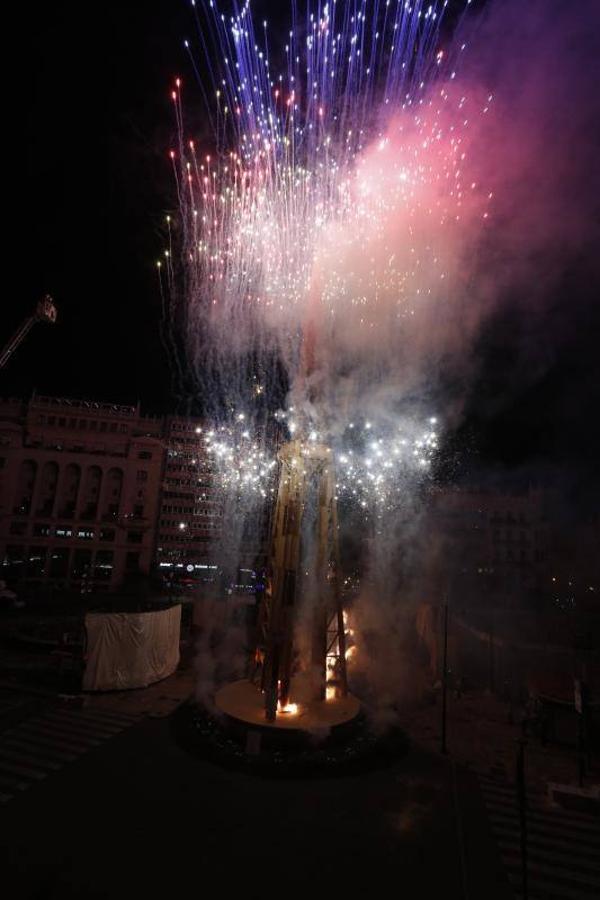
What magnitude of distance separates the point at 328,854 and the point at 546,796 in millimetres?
5313

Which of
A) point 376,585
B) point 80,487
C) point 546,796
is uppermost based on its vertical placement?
point 80,487

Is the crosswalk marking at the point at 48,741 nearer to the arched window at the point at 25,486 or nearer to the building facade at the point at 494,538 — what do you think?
the building facade at the point at 494,538

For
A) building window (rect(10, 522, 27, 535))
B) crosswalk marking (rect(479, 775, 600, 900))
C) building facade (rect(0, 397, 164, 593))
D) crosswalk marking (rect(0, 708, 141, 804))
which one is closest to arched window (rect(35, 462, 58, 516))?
building facade (rect(0, 397, 164, 593))

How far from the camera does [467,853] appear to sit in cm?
737

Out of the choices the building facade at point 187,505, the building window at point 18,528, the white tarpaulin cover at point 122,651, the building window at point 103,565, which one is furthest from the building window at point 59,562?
the white tarpaulin cover at point 122,651

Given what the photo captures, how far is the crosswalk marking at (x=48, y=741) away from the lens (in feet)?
30.1

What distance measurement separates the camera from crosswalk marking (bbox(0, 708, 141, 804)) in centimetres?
916

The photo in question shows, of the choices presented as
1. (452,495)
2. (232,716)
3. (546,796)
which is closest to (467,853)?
(546,796)

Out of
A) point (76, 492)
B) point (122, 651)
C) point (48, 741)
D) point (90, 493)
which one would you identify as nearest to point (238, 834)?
point (48, 741)

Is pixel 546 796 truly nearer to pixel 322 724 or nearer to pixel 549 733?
pixel 549 733

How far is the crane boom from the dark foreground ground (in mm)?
35002

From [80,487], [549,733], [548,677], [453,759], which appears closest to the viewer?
[453,759]

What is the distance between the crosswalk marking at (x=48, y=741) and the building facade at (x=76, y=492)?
40.2 metres

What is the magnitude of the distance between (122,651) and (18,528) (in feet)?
138
